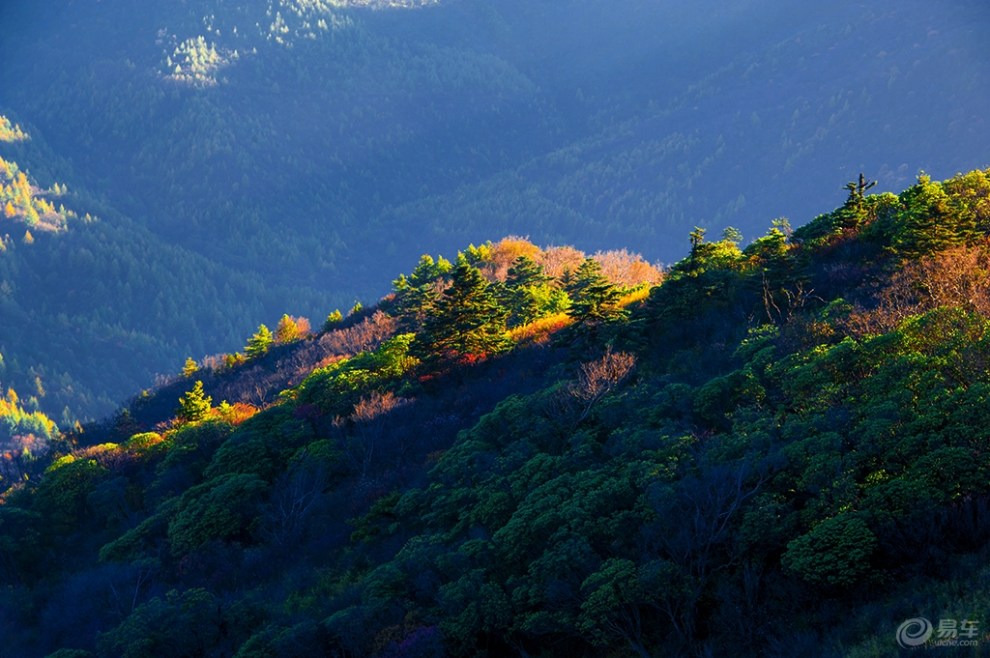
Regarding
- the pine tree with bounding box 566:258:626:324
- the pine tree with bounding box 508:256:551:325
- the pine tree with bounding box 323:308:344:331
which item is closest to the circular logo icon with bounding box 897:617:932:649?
the pine tree with bounding box 566:258:626:324

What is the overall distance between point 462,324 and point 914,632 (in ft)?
106

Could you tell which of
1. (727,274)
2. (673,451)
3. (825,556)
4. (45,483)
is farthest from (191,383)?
(825,556)

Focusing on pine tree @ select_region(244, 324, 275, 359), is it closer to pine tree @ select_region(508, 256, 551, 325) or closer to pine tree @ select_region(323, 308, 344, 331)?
pine tree @ select_region(323, 308, 344, 331)

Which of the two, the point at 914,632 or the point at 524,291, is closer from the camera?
the point at 914,632

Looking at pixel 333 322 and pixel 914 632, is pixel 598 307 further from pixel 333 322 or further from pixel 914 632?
pixel 333 322

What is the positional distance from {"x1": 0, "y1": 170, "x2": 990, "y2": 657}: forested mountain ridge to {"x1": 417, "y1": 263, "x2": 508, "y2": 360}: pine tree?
12cm

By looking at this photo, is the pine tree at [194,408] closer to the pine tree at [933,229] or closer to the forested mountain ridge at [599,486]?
the forested mountain ridge at [599,486]
